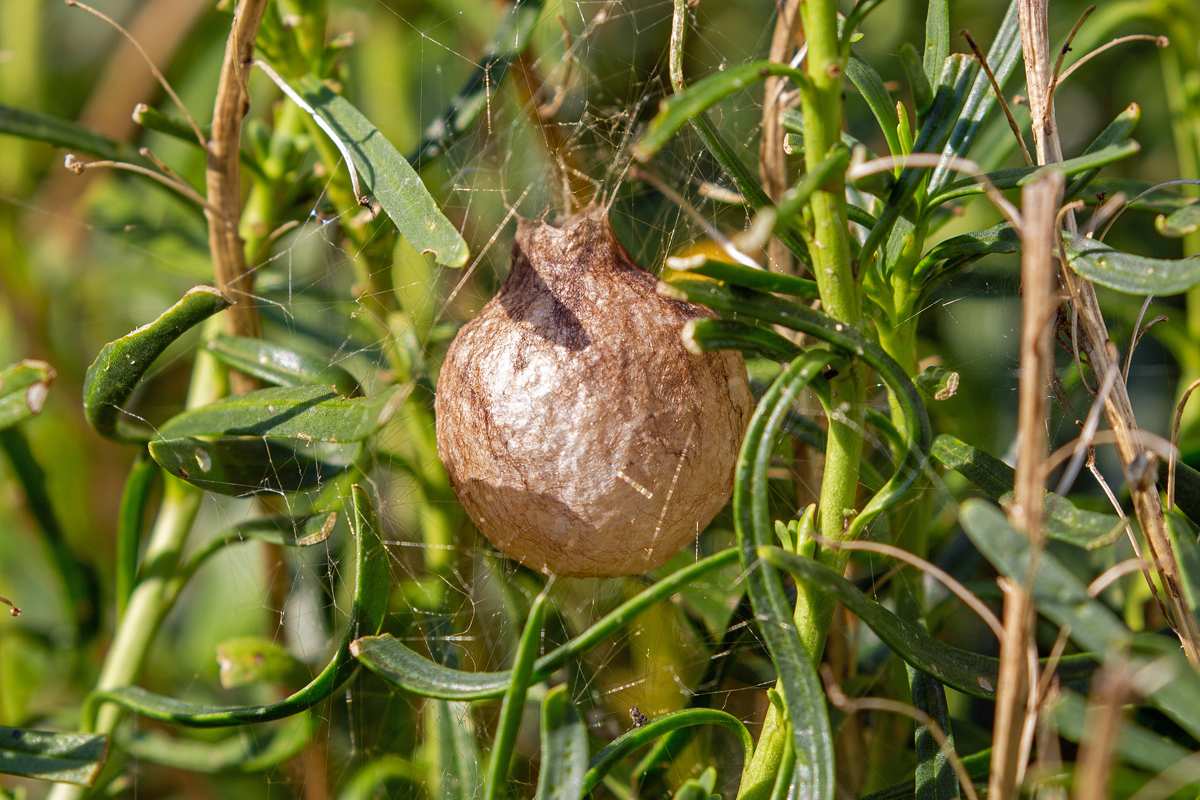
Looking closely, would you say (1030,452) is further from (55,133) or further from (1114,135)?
(55,133)

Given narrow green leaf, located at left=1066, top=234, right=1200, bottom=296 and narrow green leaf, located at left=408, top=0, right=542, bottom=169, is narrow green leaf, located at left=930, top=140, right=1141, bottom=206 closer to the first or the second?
narrow green leaf, located at left=1066, top=234, right=1200, bottom=296

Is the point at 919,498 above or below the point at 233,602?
above

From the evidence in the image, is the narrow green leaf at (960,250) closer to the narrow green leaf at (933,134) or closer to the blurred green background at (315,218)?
the narrow green leaf at (933,134)

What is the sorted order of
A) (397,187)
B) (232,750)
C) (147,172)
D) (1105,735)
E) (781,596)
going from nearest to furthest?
(1105,735) → (781,596) → (397,187) → (147,172) → (232,750)

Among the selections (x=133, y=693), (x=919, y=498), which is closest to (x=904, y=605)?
(x=919, y=498)

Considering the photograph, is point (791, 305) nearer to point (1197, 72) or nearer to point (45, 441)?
point (1197, 72)

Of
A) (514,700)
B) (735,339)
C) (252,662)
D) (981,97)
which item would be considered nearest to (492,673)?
(514,700)

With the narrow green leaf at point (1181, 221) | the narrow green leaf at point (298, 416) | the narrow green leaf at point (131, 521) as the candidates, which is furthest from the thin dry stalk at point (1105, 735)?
the narrow green leaf at point (131, 521)

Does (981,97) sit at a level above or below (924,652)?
above
